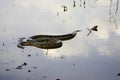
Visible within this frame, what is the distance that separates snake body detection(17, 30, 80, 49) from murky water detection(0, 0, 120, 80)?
0.56 feet

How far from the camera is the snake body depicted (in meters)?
13.2

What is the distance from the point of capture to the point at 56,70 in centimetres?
1133

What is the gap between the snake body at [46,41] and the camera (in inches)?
519

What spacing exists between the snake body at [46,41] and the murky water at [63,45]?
0.17m

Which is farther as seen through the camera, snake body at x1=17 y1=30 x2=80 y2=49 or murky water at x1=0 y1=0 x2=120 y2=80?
snake body at x1=17 y1=30 x2=80 y2=49

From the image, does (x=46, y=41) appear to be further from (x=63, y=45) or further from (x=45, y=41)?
(x=63, y=45)

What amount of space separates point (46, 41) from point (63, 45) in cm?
100

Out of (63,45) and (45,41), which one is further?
(45,41)

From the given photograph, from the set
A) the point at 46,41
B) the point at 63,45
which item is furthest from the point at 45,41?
the point at 63,45

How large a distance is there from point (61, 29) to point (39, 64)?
2.83m

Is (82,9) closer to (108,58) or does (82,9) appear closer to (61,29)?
(61,29)

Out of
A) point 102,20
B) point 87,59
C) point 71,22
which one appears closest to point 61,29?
point 71,22

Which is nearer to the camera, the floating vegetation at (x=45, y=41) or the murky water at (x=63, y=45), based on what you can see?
the murky water at (x=63, y=45)

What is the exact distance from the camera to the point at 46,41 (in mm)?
14078
